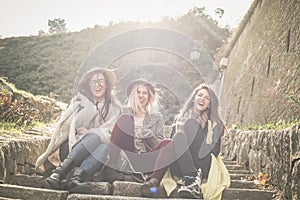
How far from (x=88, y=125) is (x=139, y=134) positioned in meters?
0.47

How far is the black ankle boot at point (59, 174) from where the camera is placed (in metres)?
2.61

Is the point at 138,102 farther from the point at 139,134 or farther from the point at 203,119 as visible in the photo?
the point at 203,119

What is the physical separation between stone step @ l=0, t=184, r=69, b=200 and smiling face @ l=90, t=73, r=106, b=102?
1.05m

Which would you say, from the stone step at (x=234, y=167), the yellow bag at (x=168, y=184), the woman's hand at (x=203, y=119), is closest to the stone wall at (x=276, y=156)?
the stone step at (x=234, y=167)

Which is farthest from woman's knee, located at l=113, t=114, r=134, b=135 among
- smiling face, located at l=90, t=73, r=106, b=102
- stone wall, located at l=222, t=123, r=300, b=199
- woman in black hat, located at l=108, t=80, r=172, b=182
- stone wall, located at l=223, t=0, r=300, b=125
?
stone wall, located at l=223, t=0, r=300, b=125

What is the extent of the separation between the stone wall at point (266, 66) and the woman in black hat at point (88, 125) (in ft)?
5.37

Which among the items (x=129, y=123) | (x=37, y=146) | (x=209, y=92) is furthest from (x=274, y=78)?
(x=37, y=146)

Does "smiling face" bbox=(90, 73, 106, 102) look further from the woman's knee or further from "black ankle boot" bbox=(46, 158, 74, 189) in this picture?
"black ankle boot" bbox=(46, 158, 74, 189)

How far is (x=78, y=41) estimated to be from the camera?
1548 cm

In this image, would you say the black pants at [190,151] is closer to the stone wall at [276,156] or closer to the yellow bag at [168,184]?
the yellow bag at [168,184]

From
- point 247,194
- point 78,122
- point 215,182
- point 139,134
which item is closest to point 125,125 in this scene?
point 139,134

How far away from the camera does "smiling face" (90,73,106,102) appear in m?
3.29

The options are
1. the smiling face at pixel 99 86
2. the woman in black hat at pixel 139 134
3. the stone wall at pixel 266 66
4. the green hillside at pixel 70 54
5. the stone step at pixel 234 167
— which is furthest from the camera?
the green hillside at pixel 70 54

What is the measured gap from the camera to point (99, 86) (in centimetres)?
330
